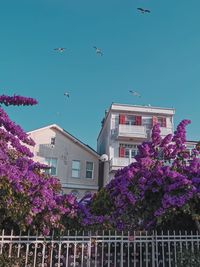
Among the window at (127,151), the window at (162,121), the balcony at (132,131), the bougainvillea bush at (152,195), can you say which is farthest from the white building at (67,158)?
the bougainvillea bush at (152,195)

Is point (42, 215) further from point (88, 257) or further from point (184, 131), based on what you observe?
point (184, 131)

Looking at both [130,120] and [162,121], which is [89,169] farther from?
[162,121]

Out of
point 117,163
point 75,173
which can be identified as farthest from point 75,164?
point 117,163

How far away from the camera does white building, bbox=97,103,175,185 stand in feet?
92.7

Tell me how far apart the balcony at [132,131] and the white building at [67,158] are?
3.21 meters

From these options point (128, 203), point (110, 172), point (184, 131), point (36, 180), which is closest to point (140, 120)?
point (110, 172)

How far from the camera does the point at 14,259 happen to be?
22.6 ft

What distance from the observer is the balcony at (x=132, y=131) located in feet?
92.5

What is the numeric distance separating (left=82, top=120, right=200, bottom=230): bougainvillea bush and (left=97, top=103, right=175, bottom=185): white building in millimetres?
17128

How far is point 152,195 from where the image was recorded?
933 cm

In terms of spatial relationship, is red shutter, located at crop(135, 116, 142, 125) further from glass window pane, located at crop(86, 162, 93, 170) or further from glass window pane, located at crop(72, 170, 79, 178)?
glass window pane, located at crop(72, 170, 79, 178)

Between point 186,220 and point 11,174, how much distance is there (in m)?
5.71

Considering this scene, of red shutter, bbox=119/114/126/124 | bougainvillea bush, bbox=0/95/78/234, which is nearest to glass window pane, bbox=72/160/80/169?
red shutter, bbox=119/114/126/124

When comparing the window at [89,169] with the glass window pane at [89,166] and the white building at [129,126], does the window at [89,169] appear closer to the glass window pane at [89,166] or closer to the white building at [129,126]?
the glass window pane at [89,166]
